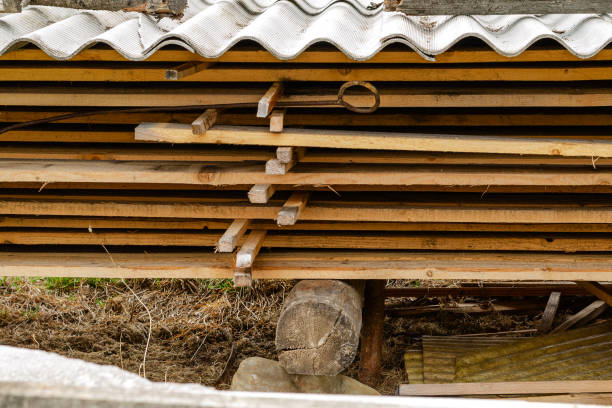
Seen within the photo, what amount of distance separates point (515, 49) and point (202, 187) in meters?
1.84

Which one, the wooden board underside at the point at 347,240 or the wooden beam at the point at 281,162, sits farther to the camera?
the wooden board underside at the point at 347,240

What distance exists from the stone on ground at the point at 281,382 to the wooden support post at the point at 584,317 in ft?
6.69

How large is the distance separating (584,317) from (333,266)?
2735 mm

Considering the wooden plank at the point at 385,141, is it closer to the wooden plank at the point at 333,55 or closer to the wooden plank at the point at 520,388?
the wooden plank at the point at 333,55

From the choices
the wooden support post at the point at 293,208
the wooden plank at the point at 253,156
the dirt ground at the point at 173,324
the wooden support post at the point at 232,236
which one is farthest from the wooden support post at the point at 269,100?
the dirt ground at the point at 173,324

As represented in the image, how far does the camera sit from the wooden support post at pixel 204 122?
9.53 feet

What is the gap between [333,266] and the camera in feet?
11.7

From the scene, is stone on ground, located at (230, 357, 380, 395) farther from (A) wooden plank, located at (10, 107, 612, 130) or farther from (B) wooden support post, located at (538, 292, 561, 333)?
(B) wooden support post, located at (538, 292, 561, 333)

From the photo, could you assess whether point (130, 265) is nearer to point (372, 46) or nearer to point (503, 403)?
point (372, 46)

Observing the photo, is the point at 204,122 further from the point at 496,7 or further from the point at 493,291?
the point at 493,291

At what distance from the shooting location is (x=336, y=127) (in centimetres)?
357

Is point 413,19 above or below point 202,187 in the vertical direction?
above

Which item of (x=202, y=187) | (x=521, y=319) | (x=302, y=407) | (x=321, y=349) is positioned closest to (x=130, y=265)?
(x=202, y=187)

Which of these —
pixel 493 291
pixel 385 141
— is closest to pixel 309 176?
pixel 385 141
